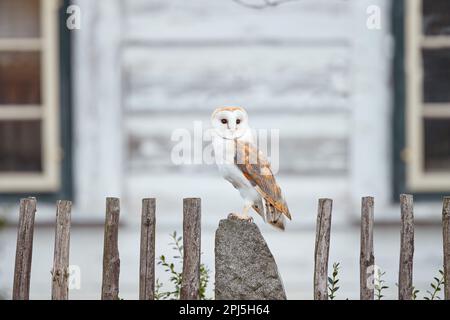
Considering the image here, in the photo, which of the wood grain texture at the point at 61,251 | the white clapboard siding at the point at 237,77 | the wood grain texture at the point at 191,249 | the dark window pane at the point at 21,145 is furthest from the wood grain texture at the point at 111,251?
the dark window pane at the point at 21,145

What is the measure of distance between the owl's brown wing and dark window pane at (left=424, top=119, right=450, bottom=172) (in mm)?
2201

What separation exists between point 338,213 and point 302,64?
2.91 ft

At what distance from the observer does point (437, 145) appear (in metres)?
5.09

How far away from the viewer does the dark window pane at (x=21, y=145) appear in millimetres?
5090

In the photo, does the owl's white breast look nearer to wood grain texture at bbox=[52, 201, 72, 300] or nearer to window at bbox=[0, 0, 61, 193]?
wood grain texture at bbox=[52, 201, 72, 300]

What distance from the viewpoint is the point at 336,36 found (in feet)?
16.0

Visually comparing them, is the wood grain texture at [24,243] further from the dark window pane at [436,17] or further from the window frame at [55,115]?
the dark window pane at [436,17]

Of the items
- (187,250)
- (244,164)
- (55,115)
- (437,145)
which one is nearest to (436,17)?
(437,145)

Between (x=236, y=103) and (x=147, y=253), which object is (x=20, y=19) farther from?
(x=147, y=253)

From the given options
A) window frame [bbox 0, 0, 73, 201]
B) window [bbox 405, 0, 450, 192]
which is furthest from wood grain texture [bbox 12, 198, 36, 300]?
window [bbox 405, 0, 450, 192]

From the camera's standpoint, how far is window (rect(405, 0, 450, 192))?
4.98 m

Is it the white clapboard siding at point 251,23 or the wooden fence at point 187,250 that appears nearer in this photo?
the wooden fence at point 187,250

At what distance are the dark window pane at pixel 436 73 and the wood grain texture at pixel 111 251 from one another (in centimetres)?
263
